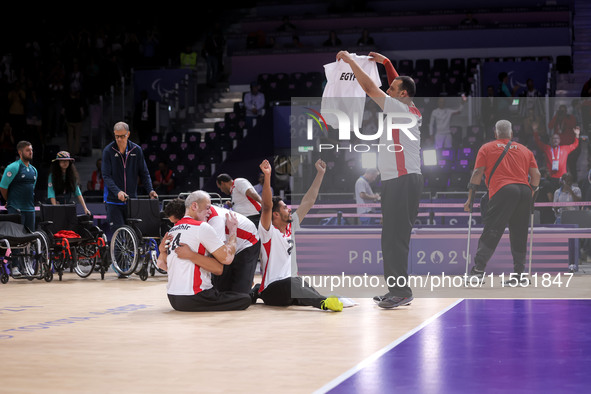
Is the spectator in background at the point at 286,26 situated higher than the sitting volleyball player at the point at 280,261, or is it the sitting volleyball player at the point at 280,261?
the spectator in background at the point at 286,26

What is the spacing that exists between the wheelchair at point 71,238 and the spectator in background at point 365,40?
449 inches

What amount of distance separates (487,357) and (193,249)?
2898mm

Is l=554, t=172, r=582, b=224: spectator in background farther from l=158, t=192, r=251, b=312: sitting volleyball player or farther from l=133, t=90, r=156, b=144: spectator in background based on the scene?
l=133, t=90, r=156, b=144: spectator in background

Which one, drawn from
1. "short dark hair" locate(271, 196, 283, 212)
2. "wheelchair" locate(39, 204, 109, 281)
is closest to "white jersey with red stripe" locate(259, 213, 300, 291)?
"short dark hair" locate(271, 196, 283, 212)

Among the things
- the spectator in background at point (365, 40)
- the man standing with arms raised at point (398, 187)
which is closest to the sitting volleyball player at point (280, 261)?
the man standing with arms raised at point (398, 187)

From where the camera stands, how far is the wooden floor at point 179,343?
14.2ft

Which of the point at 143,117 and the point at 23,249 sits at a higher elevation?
the point at 143,117

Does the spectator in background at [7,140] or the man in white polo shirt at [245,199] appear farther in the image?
the spectator in background at [7,140]

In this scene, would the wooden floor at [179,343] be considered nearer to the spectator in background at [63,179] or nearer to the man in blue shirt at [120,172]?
the man in blue shirt at [120,172]

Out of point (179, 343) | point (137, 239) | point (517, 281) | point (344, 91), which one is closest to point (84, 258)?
point (137, 239)

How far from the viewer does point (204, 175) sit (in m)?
16.4

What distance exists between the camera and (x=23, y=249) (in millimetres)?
10797

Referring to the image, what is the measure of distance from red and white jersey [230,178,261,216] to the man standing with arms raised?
124 inches

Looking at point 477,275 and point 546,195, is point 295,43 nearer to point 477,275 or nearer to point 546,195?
point 546,195
